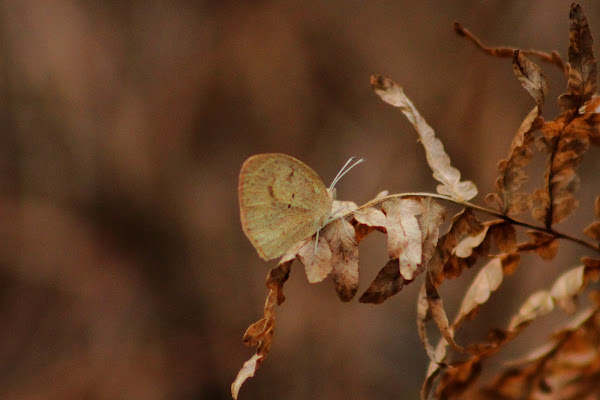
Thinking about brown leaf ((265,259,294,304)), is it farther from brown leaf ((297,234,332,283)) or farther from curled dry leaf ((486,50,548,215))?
curled dry leaf ((486,50,548,215))

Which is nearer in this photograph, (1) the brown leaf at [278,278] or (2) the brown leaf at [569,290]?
(1) the brown leaf at [278,278]

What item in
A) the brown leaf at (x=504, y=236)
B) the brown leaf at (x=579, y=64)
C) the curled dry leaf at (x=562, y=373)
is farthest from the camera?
the curled dry leaf at (x=562, y=373)

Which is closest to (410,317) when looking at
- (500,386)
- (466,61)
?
(466,61)

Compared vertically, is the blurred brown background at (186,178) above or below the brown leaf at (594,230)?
below

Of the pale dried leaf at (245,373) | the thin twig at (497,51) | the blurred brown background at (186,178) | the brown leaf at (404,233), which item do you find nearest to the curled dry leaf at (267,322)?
the pale dried leaf at (245,373)

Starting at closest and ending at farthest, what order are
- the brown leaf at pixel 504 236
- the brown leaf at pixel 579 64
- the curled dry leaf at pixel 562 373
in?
the brown leaf at pixel 579 64 < the brown leaf at pixel 504 236 < the curled dry leaf at pixel 562 373

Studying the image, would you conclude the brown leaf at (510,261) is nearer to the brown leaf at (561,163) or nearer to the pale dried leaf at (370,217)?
the brown leaf at (561,163)
